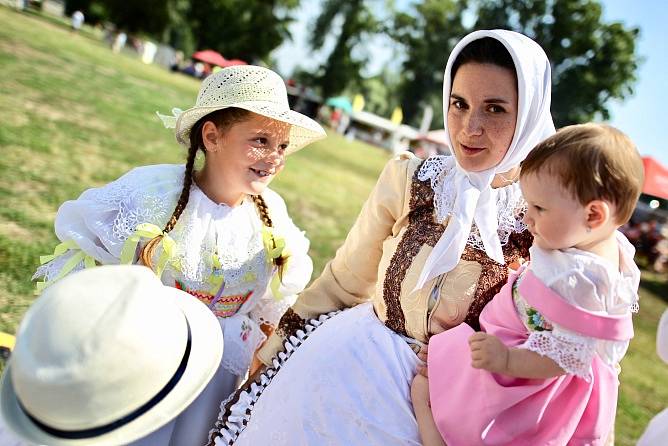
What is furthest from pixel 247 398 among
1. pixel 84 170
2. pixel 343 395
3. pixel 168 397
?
pixel 84 170

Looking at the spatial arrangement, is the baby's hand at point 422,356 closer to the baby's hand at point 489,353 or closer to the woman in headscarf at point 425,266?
the woman in headscarf at point 425,266

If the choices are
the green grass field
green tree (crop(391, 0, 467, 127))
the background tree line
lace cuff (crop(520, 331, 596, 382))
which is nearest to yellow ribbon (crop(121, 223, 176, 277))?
lace cuff (crop(520, 331, 596, 382))

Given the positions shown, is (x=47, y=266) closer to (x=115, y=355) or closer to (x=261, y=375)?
(x=261, y=375)

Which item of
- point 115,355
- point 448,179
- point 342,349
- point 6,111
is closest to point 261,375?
point 342,349

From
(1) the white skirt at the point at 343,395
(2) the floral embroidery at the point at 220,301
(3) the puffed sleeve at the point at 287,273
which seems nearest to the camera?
(1) the white skirt at the point at 343,395

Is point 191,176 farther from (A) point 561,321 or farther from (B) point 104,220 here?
(A) point 561,321

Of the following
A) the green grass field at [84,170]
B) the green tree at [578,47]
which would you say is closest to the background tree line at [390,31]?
the green tree at [578,47]

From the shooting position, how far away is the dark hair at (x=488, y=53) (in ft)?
6.22

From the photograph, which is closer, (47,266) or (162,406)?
(162,406)

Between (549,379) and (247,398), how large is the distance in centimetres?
115

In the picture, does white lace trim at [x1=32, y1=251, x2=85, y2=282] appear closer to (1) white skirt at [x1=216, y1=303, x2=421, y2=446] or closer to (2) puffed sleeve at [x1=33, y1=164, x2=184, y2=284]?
(2) puffed sleeve at [x1=33, y1=164, x2=184, y2=284]

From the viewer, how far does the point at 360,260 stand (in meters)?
2.30

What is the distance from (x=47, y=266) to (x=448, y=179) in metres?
1.83

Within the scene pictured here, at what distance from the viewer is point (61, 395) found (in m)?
1.32
